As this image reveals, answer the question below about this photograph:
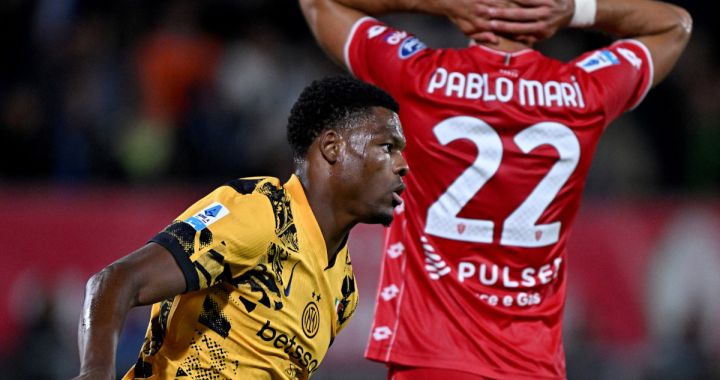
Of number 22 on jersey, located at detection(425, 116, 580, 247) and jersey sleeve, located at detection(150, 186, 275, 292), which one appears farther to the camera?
number 22 on jersey, located at detection(425, 116, 580, 247)

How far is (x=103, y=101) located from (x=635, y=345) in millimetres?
5235

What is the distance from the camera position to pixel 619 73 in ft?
15.5

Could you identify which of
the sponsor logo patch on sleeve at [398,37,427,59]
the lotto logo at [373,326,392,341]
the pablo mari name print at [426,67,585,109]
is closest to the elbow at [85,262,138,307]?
the lotto logo at [373,326,392,341]

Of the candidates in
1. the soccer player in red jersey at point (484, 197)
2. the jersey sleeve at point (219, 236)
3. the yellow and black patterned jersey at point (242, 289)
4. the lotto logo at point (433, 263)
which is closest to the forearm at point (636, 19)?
the soccer player in red jersey at point (484, 197)

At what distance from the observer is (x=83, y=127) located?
10.1 m

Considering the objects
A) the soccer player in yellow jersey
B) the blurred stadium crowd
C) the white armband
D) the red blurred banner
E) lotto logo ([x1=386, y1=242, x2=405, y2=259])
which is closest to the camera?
the soccer player in yellow jersey

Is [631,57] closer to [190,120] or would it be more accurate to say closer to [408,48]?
[408,48]

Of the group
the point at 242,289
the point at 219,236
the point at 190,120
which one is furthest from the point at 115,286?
the point at 190,120

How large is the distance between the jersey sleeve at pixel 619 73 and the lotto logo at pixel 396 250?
1007mm

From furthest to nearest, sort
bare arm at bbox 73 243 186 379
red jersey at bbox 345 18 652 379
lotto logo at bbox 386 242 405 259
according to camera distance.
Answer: lotto logo at bbox 386 242 405 259 → red jersey at bbox 345 18 652 379 → bare arm at bbox 73 243 186 379

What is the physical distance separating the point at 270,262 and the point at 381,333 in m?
0.99

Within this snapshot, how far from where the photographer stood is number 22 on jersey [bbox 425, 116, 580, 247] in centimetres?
450

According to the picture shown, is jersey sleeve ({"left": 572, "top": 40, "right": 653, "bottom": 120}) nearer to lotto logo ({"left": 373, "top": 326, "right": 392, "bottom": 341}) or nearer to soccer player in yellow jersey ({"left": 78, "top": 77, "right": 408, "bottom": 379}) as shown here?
soccer player in yellow jersey ({"left": 78, "top": 77, "right": 408, "bottom": 379})

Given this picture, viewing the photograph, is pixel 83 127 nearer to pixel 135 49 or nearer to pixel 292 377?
pixel 135 49
